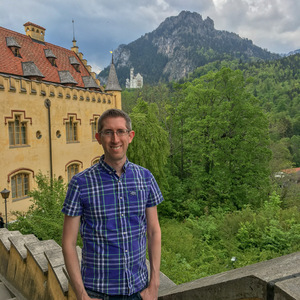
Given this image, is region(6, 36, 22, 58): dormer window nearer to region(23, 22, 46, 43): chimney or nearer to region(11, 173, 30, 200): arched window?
region(23, 22, 46, 43): chimney

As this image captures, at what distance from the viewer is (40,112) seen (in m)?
16.8

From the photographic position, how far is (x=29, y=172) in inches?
637

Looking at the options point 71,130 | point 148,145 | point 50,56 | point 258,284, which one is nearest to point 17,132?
point 71,130

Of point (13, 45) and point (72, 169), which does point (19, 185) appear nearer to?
point (72, 169)

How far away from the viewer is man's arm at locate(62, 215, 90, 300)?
2072 mm

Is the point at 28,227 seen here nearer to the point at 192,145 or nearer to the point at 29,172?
the point at 29,172

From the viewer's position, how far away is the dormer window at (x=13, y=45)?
18.1m

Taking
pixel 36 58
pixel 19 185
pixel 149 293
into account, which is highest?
pixel 36 58

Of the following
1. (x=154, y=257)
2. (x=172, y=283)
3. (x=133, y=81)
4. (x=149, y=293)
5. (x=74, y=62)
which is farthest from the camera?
(x=133, y=81)

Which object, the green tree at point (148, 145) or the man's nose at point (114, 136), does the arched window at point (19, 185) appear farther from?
the man's nose at point (114, 136)

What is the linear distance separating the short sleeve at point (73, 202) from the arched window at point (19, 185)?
14813mm

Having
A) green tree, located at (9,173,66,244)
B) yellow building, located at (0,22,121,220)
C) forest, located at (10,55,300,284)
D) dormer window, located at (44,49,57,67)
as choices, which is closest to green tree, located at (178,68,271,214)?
forest, located at (10,55,300,284)

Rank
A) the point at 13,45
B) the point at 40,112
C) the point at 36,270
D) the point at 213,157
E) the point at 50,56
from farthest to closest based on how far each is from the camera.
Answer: the point at 50,56 → the point at 213,157 → the point at 13,45 → the point at 40,112 → the point at 36,270

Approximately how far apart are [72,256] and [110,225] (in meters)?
0.36
